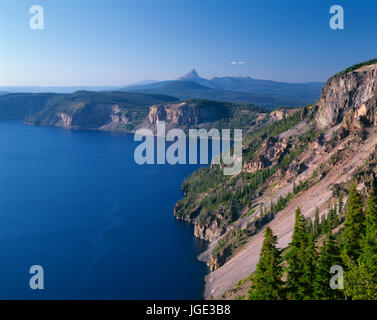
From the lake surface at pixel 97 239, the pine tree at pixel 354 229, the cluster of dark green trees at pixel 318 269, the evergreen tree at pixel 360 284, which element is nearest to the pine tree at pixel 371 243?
the cluster of dark green trees at pixel 318 269

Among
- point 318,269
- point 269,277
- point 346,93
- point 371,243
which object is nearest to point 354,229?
point 371,243

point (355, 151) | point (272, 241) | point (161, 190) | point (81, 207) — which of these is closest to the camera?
point (272, 241)

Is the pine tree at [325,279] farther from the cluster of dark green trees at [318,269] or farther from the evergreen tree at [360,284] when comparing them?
the evergreen tree at [360,284]

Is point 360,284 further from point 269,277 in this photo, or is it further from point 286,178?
point 286,178

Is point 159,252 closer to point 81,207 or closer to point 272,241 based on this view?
point 81,207

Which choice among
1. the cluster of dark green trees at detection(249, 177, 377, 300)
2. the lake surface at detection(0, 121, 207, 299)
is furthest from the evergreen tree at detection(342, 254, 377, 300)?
the lake surface at detection(0, 121, 207, 299)

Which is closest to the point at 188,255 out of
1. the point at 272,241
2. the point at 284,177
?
the point at 284,177
